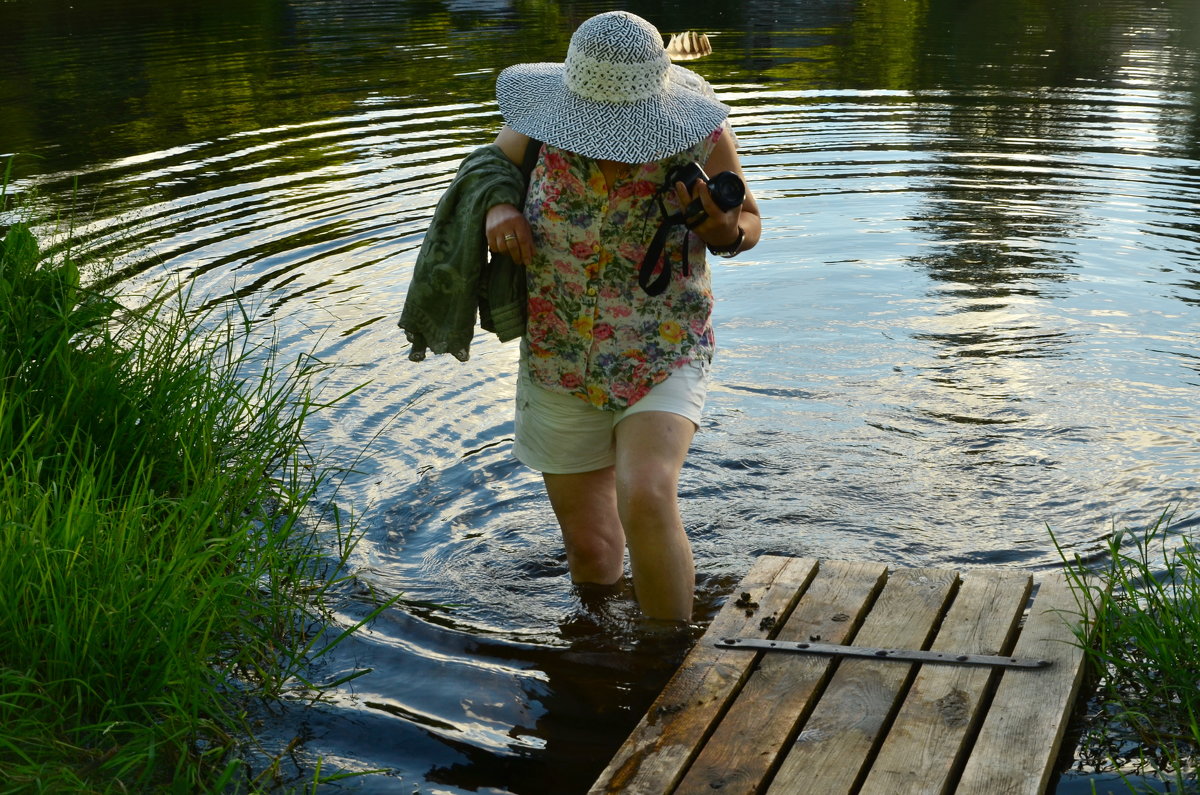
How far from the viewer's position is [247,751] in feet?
11.9

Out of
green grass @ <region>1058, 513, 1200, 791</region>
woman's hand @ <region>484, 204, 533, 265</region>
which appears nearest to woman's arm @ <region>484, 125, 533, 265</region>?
woman's hand @ <region>484, 204, 533, 265</region>

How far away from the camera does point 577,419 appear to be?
408 cm

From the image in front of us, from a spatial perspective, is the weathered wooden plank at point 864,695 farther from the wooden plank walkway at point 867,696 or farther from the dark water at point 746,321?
the dark water at point 746,321

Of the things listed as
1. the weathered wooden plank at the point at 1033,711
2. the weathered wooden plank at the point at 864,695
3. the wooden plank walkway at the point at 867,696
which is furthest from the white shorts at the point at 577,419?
the weathered wooden plank at the point at 1033,711

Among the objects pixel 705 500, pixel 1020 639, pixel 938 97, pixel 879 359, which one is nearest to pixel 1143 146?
pixel 938 97

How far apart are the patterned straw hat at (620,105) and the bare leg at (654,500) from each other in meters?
0.82

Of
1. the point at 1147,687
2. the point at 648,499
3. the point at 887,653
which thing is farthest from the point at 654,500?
the point at 1147,687

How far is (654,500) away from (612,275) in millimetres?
702

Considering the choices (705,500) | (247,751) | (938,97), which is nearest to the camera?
(247,751)

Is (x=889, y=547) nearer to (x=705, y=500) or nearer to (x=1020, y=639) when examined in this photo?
(x=705, y=500)

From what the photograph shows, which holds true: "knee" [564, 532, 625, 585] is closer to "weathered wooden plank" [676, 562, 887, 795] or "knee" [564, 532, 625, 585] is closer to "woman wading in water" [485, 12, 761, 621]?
"woman wading in water" [485, 12, 761, 621]

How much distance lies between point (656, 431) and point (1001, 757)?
4.38 feet

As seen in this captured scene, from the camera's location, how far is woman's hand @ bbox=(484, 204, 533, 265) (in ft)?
12.5

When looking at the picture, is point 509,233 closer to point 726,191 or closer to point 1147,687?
point 726,191
